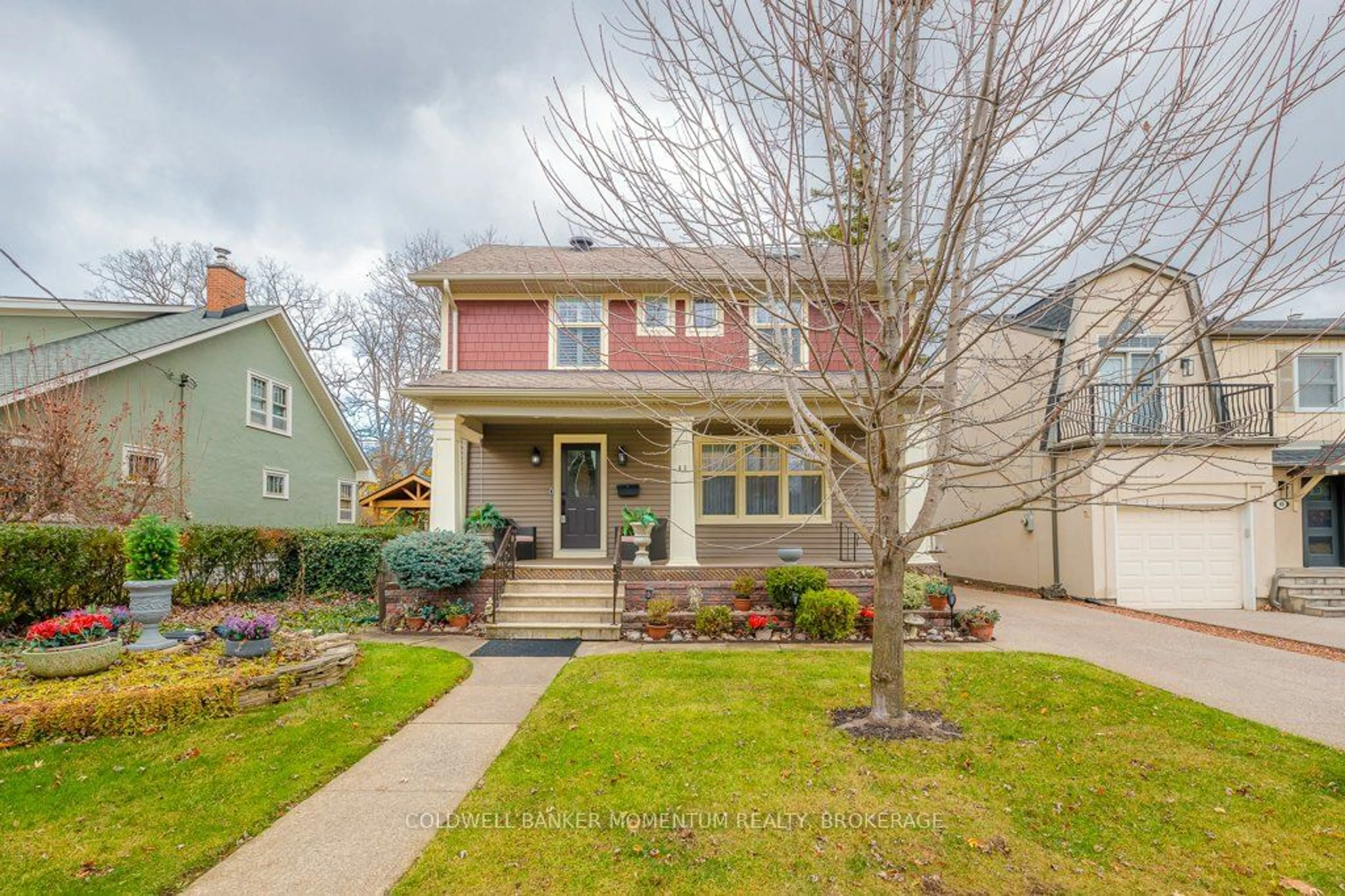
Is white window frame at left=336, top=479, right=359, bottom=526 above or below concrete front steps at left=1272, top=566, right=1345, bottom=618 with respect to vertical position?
above

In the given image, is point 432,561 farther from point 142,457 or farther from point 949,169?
point 949,169

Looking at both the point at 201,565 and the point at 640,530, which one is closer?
the point at 640,530

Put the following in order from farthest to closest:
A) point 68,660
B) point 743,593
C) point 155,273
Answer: point 155,273
point 743,593
point 68,660

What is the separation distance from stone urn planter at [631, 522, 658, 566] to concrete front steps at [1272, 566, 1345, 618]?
38.5 feet

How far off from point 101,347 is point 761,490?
13534mm

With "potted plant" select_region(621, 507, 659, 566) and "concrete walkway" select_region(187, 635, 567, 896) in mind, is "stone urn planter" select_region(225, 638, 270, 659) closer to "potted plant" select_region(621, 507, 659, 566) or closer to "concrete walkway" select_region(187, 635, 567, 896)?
"concrete walkway" select_region(187, 635, 567, 896)

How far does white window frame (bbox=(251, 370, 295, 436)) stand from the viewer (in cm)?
1390

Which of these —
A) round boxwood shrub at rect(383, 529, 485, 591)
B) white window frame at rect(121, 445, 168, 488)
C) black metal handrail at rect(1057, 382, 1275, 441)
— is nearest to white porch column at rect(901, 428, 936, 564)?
black metal handrail at rect(1057, 382, 1275, 441)

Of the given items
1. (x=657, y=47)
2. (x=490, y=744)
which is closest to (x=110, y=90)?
(x=657, y=47)

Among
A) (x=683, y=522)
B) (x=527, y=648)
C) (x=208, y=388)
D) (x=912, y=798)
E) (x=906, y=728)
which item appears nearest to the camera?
(x=912, y=798)

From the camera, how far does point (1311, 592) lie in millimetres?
10695

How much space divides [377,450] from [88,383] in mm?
16083

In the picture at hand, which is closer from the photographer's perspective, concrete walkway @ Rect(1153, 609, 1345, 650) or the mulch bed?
the mulch bed

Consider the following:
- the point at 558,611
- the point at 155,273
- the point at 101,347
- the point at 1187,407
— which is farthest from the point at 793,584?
the point at 155,273
